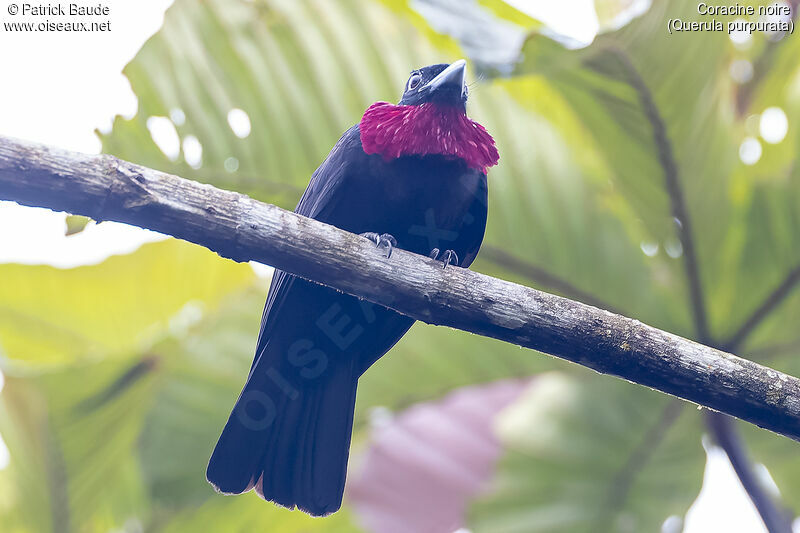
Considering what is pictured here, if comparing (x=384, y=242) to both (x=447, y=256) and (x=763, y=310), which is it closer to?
(x=447, y=256)

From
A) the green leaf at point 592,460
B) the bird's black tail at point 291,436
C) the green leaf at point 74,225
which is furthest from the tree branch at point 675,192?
the green leaf at point 74,225

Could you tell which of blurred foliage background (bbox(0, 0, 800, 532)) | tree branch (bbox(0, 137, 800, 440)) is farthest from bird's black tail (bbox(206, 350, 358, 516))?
tree branch (bbox(0, 137, 800, 440))

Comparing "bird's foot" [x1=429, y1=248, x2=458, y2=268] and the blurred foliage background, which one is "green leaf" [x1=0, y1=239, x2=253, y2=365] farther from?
"bird's foot" [x1=429, y1=248, x2=458, y2=268]

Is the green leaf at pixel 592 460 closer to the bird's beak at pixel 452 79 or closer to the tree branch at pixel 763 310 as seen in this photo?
the tree branch at pixel 763 310

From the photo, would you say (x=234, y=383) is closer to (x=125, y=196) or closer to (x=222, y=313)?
(x=222, y=313)

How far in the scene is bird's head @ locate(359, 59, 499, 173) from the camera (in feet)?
9.12

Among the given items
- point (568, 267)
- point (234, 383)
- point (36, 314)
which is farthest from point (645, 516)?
point (36, 314)

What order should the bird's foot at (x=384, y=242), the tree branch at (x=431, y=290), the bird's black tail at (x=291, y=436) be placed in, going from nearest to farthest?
the tree branch at (x=431, y=290) → the bird's foot at (x=384, y=242) → the bird's black tail at (x=291, y=436)

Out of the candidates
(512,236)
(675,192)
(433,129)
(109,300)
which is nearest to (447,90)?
(433,129)

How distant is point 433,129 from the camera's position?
9.21 feet

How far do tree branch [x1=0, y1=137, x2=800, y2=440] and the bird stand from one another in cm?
66

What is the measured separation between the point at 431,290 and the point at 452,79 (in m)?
1.10

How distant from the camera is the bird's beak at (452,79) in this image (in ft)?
9.46

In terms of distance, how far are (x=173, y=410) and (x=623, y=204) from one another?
6.10 ft
